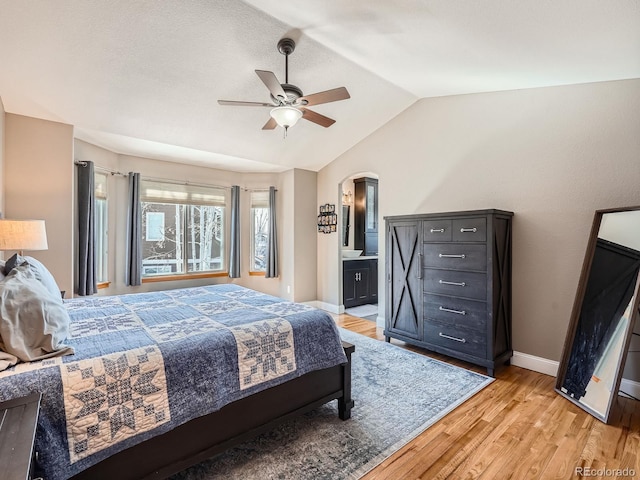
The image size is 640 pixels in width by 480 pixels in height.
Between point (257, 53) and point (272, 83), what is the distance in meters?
0.88

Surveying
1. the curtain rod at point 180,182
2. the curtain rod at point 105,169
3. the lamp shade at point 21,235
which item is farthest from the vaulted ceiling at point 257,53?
the lamp shade at point 21,235

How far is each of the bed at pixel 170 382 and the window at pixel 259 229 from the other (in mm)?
3290

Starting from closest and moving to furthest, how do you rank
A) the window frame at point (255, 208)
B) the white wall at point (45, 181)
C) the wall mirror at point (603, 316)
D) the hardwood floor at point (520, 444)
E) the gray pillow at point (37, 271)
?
1. the hardwood floor at point (520, 444)
2. the gray pillow at point (37, 271)
3. the wall mirror at point (603, 316)
4. the white wall at point (45, 181)
5. the window frame at point (255, 208)

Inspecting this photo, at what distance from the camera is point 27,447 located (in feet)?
2.96

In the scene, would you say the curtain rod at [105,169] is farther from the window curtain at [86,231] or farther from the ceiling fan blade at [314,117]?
the ceiling fan blade at [314,117]

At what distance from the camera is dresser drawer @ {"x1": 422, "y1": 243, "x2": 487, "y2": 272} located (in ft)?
9.78

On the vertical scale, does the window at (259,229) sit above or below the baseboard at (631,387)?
above

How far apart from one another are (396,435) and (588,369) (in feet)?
5.47

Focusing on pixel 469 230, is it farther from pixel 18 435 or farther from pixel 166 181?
pixel 166 181

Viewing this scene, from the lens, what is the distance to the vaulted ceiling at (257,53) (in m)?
2.04

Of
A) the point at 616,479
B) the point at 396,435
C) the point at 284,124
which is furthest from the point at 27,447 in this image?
the point at 616,479

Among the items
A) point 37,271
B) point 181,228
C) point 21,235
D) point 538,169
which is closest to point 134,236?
point 181,228

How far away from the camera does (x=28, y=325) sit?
1.44m

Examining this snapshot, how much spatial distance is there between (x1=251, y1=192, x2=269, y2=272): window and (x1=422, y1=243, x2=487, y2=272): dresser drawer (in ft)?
→ 10.3
